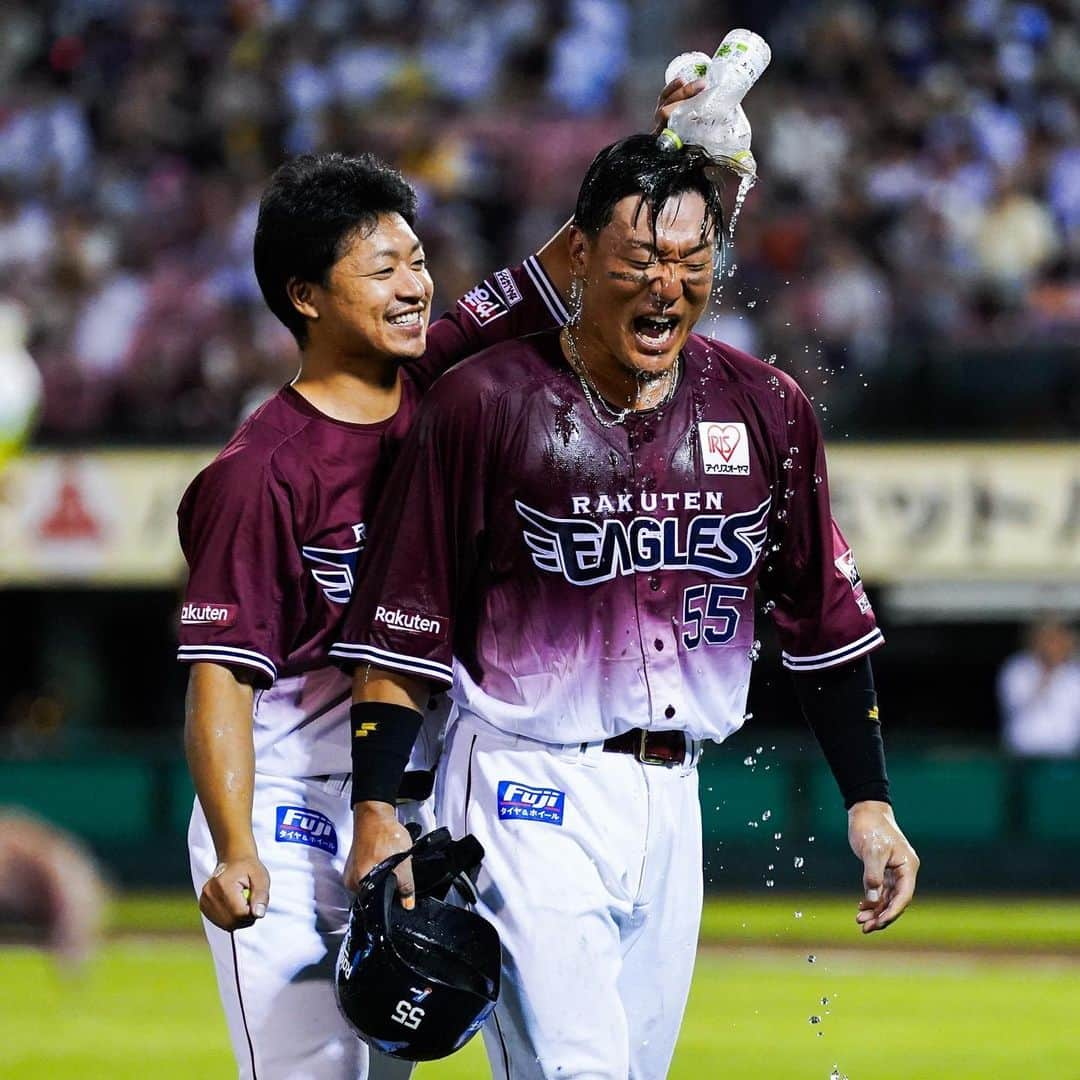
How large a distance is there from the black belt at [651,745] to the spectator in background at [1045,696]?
363 inches

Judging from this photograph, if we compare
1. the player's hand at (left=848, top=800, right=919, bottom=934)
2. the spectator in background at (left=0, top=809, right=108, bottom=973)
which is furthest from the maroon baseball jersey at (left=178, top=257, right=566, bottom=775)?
the spectator in background at (left=0, top=809, right=108, bottom=973)

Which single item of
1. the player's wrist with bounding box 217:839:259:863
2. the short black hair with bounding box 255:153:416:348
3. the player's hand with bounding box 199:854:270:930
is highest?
the short black hair with bounding box 255:153:416:348

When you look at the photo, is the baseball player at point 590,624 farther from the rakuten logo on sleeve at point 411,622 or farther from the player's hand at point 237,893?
the player's hand at point 237,893

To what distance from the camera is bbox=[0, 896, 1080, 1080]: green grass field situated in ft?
26.9

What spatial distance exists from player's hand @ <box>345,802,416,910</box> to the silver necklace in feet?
2.70

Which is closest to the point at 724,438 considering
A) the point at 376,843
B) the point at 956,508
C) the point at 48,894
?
the point at 376,843

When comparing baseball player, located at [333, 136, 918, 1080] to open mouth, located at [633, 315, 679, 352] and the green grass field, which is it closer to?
open mouth, located at [633, 315, 679, 352]

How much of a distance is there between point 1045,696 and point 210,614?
9.66m

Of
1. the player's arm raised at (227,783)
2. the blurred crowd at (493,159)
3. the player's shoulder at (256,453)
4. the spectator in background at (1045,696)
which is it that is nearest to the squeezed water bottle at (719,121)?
the player's shoulder at (256,453)

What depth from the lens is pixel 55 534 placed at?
46.7 feet

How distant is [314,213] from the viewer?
166 inches

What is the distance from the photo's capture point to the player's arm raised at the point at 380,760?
369cm

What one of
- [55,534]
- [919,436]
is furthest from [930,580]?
[55,534]

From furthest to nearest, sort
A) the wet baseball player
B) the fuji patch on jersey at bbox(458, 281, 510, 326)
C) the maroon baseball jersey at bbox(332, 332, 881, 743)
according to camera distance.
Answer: the fuji patch on jersey at bbox(458, 281, 510, 326) < the wet baseball player < the maroon baseball jersey at bbox(332, 332, 881, 743)
